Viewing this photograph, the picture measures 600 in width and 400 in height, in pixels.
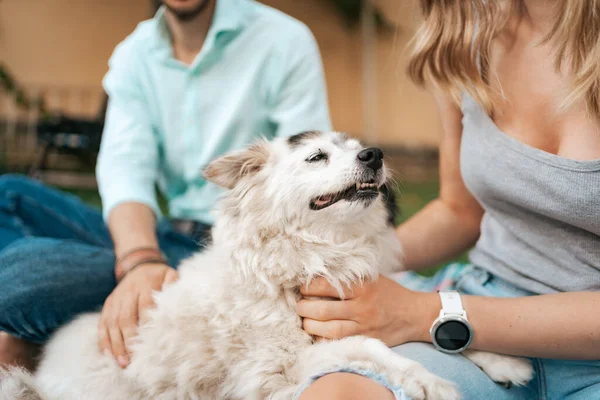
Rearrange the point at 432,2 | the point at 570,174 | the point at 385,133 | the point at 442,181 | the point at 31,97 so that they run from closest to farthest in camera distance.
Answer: the point at 570,174 < the point at 432,2 < the point at 442,181 < the point at 31,97 < the point at 385,133

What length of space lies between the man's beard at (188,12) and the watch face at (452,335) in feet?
4.68

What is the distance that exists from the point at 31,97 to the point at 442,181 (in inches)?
272

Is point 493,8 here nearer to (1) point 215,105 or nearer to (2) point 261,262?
(2) point 261,262

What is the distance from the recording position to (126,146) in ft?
6.67

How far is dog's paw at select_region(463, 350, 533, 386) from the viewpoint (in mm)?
1262

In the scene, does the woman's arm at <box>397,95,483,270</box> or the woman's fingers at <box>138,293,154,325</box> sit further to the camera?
the woman's arm at <box>397,95,483,270</box>

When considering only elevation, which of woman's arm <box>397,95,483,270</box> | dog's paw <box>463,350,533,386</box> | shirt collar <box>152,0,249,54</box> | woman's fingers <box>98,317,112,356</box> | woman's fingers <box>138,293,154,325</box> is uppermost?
shirt collar <box>152,0,249,54</box>

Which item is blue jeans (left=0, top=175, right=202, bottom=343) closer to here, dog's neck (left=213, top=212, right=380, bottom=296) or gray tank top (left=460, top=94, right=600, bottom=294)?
dog's neck (left=213, top=212, right=380, bottom=296)

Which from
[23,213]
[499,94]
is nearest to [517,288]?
[499,94]

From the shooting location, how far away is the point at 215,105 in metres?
2.13

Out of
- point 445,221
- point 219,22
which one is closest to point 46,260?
point 219,22

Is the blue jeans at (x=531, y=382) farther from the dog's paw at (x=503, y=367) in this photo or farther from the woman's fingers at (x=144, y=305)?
the woman's fingers at (x=144, y=305)

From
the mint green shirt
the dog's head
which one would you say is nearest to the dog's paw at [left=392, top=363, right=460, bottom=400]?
the dog's head

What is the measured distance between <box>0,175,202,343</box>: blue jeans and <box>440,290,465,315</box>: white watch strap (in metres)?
1.05
